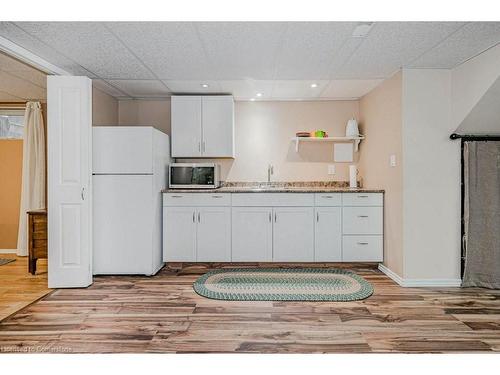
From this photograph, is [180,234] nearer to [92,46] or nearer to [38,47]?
[92,46]

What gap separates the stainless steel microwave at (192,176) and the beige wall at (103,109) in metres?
1.02

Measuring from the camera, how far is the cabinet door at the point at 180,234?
14.0 ft

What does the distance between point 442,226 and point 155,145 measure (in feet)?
10.2

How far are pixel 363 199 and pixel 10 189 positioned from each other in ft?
16.1

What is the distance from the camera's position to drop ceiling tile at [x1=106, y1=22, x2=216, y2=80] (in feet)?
8.64

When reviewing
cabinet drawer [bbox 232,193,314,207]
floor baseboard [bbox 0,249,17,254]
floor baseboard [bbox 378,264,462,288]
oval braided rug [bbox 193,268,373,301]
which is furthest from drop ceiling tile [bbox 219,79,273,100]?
floor baseboard [bbox 0,249,17,254]

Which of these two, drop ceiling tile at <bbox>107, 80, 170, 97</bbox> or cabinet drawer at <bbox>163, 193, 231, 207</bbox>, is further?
cabinet drawer at <bbox>163, 193, 231, 207</bbox>

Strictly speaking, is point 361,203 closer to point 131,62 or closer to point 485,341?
point 485,341

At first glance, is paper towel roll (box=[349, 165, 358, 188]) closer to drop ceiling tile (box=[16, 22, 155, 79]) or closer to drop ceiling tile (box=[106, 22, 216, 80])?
drop ceiling tile (box=[106, 22, 216, 80])

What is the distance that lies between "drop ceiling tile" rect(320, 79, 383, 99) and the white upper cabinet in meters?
1.26

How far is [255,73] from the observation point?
3742 millimetres

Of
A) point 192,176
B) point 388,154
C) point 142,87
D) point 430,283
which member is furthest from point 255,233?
point 142,87

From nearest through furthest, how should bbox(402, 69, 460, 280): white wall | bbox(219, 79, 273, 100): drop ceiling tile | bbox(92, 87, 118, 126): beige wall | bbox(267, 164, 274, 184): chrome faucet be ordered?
bbox(402, 69, 460, 280): white wall → bbox(219, 79, 273, 100): drop ceiling tile → bbox(92, 87, 118, 126): beige wall → bbox(267, 164, 274, 184): chrome faucet

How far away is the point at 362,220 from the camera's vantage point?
422cm
